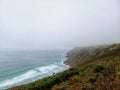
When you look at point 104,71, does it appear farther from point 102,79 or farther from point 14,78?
point 14,78

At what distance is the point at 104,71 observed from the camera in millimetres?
30078

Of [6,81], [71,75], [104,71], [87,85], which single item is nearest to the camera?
[87,85]

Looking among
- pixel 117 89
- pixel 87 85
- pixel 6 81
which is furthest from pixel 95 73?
pixel 6 81

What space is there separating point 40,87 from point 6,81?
111 m

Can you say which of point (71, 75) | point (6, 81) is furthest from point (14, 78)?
point (71, 75)

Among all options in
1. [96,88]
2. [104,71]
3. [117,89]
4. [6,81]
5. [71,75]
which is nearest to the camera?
[117,89]

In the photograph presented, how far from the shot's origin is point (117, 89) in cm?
2308

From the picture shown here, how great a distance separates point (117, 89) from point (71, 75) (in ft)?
45.1

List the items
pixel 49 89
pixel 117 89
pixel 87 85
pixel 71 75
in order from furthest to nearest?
pixel 71 75 → pixel 49 89 → pixel 87 85 → pixel 117 89

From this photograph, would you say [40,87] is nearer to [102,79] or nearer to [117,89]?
[102,79]

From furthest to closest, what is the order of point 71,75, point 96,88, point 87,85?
point 71,75, point 87,85, point 96,88

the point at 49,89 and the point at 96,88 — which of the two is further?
the point at 49,89

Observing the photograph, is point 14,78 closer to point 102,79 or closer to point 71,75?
point 71,75

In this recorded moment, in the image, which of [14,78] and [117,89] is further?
[14,78]
